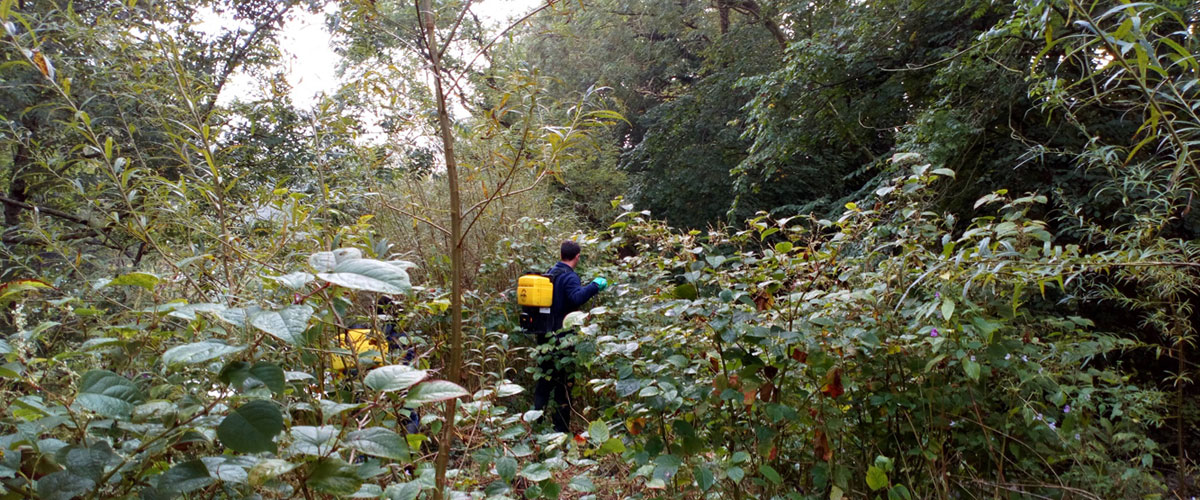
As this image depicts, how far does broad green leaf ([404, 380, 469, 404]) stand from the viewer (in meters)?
0.89

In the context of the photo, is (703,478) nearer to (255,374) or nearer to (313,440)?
(313,440)

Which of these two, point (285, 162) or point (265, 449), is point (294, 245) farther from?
point (285, 162)

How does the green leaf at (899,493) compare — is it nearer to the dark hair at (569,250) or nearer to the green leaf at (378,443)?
the green leaf at (378,443)

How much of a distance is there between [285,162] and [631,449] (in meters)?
5.17

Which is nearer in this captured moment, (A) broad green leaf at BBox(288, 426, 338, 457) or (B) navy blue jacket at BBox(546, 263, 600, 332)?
(A) broad green leaf at BBox(288, 426, 338, 457)

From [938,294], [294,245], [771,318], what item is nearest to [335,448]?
[294,245]

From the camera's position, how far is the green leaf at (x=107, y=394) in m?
0.73

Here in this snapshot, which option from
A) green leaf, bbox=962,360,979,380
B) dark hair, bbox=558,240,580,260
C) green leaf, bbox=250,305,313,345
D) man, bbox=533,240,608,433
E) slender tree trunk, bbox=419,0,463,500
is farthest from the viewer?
dark hair, bbox=558,240,580,260

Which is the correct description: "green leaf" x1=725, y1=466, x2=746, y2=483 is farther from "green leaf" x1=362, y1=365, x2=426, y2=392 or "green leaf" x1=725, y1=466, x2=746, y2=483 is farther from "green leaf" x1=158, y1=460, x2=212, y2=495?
"green leaf" x1=158, y1=460, x2=212, y2=495

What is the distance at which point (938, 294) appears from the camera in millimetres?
1417

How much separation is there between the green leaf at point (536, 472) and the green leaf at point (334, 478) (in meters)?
0.46

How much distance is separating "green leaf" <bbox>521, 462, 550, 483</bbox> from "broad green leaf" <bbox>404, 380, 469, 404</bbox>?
0.38m

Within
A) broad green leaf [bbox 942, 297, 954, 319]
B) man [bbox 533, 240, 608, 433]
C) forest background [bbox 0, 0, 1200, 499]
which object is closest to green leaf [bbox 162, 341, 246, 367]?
forest background [bbox 0, 0, 1200, 499]

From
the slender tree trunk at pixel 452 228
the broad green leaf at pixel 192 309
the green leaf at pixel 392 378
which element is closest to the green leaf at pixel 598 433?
the slender tree trunk at pixel 452 228
